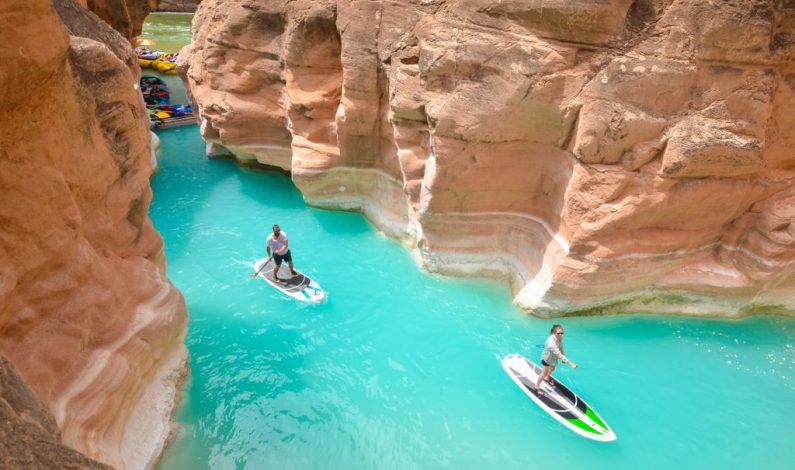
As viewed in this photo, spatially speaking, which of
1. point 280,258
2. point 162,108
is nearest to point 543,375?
point 280,258

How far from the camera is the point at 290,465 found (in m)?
5.73

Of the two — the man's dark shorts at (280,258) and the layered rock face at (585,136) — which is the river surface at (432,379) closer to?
the man's dark shorts at (280,258)

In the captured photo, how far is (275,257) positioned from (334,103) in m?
4.13

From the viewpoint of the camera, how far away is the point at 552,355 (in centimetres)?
641

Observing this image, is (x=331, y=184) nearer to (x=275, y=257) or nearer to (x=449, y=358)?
(x=275, y=257)

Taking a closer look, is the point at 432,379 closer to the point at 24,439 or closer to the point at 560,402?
the point at 560,402

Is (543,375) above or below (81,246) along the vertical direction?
below

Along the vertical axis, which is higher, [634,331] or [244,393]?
[634,331]

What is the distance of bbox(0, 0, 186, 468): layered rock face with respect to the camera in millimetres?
3760

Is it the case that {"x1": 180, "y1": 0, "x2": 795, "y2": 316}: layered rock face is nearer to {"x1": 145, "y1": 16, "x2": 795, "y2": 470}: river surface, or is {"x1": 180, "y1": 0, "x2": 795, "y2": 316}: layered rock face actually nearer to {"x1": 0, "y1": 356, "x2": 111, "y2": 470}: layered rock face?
{"x1": 145, "y1": 16, "x2": 795, "y2": 470}: river surface

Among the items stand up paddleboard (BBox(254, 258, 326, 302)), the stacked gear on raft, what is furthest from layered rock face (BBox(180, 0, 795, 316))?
the stacked gear on raft

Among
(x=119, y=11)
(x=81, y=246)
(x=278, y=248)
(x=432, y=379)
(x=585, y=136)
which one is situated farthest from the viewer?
(x=119, y=11)

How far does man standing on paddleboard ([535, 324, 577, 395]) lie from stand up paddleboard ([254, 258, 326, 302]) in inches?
156

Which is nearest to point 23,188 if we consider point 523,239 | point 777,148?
point 523,239
